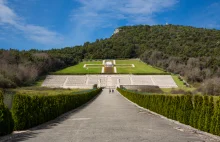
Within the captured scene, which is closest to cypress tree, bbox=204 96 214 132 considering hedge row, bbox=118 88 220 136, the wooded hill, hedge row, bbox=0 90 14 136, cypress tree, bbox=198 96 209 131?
hedge row, bbox=118 88 220 136

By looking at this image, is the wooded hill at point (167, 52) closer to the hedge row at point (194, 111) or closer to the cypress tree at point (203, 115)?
the hedge row at point (194, 111)

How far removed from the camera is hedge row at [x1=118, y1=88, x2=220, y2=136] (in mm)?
8992

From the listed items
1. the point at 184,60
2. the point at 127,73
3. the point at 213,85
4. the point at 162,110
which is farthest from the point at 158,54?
the point at 162,110

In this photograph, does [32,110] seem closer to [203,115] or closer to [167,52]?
[203,115]

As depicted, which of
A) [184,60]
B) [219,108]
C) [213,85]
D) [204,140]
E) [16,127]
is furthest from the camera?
[184,60]

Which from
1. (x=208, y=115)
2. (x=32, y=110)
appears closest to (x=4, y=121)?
(x=32, y=110)

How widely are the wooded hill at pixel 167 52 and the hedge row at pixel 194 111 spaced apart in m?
63.9

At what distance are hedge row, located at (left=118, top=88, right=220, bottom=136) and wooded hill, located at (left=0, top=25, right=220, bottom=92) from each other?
63885 mm

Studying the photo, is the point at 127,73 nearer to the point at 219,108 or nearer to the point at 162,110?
the point at 162,110

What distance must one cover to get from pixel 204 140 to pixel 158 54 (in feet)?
370

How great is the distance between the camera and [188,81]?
79062 millimetres

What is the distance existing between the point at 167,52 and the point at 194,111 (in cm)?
12563

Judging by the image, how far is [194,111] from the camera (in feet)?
34.6

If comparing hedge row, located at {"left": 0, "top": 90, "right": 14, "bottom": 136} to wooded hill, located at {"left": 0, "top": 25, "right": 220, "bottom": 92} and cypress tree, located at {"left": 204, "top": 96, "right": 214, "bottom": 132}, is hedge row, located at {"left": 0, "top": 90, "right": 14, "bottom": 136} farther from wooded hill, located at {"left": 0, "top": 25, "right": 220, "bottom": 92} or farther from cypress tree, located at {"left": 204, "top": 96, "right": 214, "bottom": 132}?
wooded hill, located at {"left": 0, "top": 25, "right": 220, "bottom": 92}
